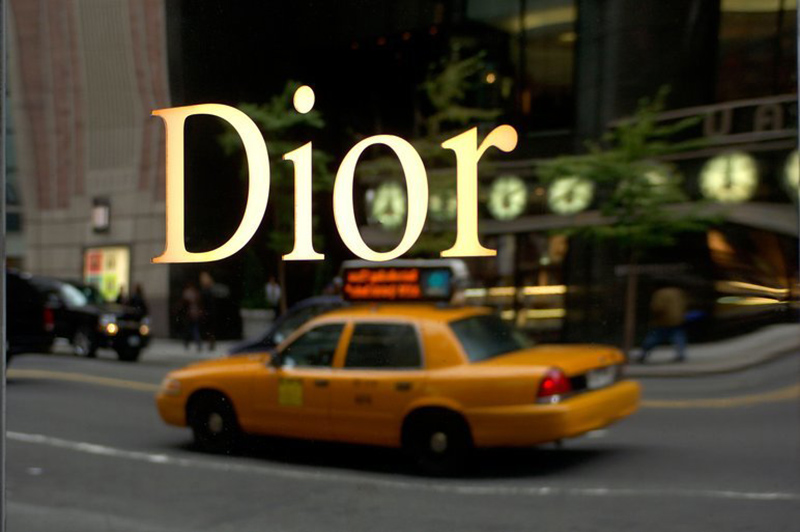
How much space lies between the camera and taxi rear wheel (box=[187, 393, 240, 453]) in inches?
140

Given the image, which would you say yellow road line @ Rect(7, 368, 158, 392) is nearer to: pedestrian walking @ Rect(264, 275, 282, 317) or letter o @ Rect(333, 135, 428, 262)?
pedestrian walking @ Rect(264, 275, 282, 317)

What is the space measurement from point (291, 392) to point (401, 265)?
680 millimetres

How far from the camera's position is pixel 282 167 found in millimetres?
3637

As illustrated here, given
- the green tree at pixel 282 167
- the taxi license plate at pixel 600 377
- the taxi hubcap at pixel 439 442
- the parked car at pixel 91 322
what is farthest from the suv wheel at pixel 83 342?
the taxi license plate at pixel 600 377

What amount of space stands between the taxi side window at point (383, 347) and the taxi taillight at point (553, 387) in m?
0.50

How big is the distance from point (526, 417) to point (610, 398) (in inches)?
12.3

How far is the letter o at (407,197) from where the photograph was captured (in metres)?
3.44

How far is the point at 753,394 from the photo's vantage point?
297 centimetres

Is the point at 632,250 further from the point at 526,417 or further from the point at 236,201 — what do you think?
the point at 236,201

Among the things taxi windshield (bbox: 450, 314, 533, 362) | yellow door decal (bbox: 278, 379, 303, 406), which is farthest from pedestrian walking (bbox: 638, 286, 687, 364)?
yellow door decal (bbox: 278, 379, 303, 406)

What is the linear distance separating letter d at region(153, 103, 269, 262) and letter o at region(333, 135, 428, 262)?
35cm

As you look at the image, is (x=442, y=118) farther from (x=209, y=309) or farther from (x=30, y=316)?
(x=30, y=316)

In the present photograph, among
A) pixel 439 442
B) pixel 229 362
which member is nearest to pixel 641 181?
pixel 439 442

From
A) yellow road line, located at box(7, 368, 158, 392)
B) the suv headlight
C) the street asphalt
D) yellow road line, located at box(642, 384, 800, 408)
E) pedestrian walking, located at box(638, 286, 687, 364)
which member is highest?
pedestrian walking, located at box(638, 286, 687, 364)
